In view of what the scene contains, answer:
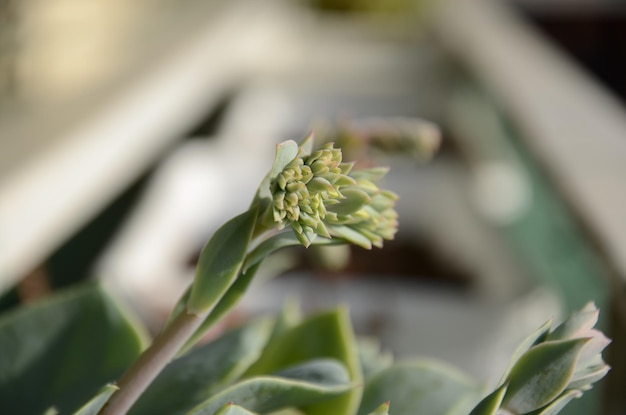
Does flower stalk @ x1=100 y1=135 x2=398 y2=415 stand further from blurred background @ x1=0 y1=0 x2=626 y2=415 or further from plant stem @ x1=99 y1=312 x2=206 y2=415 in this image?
blurred background @ x1=0 y1=0 x2=626 y2=415

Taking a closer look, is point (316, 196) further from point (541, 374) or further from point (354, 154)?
point (354, 154)

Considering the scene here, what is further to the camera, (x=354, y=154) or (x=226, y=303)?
(x=354, y=154)

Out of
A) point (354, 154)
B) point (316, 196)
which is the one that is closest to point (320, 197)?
point (316, 196)

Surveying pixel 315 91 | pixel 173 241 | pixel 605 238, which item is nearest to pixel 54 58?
pixel 173 241

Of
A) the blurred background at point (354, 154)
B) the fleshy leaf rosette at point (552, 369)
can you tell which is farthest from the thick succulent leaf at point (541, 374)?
the blurred background at point (354, 154)

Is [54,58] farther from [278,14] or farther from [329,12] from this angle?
[329,12]

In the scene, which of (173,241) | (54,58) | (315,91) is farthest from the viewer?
(315,91)
